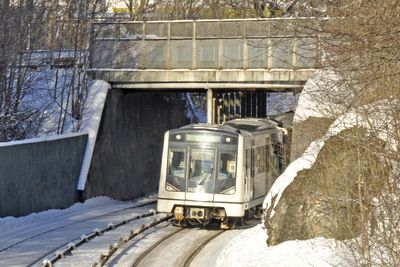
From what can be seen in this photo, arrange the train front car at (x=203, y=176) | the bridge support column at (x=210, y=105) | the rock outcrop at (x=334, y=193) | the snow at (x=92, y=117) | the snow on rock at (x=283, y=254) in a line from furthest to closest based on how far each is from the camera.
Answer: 1. the bridge support column at (x=210, y=105)
2. the snow at (x=92, y=117)
3. the train front car at (x=203, y=176)
4. the snow on rock at (x=283, y=254)
5. the rock outcrop at (x=334, y=193)

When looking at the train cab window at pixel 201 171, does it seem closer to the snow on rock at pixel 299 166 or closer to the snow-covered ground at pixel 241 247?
the snow-covered ground at pixel 241 247

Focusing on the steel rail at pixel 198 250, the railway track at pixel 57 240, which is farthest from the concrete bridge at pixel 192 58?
the steel rail at pixel 198 250

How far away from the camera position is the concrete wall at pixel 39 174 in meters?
21.3

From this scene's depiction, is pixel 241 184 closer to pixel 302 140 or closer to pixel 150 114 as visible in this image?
pixel 302 140

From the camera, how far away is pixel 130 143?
30969mm

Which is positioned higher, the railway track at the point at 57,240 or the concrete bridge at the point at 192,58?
the concrete bridge at the point at 192,58

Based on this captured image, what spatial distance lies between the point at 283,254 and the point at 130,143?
16.1 m

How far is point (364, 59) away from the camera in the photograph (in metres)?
9.30

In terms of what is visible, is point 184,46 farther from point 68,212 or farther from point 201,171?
point 201,171

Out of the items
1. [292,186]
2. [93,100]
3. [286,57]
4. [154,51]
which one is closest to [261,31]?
[286,57]

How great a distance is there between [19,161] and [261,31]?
9827mm

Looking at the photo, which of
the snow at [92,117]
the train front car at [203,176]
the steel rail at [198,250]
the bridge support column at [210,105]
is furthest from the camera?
the bridge support column at [210,105]

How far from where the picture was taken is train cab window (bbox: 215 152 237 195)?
20812 mm

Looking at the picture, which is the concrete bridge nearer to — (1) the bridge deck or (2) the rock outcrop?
(1) the bridge deck
